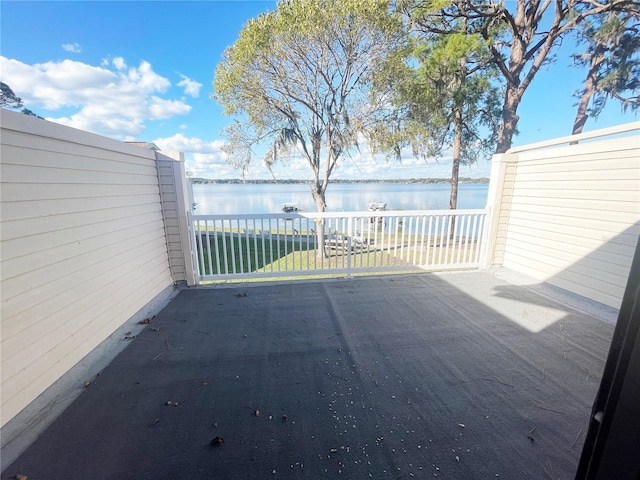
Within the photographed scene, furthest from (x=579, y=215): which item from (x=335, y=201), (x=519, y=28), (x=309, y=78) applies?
(x=335, y=201)

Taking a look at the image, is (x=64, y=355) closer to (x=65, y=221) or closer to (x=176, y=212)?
(x=65, y=221)

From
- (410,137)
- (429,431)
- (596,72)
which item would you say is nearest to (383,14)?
(410,137)

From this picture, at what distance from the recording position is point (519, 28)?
625 cm

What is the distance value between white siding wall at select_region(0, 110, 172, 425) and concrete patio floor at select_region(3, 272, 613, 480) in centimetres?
33

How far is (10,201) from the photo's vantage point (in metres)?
1.66

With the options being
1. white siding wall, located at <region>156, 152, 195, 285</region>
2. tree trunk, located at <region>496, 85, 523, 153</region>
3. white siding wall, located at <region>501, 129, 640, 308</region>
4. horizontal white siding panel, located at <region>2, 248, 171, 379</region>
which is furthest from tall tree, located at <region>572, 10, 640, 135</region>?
horizontal white siding panel, located at <region>2, 248, 171, 379</region>

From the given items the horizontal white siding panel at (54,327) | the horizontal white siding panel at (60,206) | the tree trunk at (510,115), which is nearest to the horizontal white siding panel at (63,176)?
the horizontal white siding panel at (60,206)

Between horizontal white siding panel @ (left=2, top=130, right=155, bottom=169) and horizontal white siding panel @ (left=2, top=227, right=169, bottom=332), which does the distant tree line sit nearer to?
horizontal white siding panel @ (left=2, top=130, right=155, bottom=169)

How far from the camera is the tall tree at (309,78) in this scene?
5609mm

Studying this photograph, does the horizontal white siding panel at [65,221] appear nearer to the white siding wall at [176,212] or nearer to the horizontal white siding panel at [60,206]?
the horizontal white siding panel at [60,206]

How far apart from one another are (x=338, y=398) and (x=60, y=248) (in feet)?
7.51

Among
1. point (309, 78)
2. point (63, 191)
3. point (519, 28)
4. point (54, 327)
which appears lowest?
point (54, 327)

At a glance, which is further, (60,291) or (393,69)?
(393,69)

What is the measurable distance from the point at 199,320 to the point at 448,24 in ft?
27.5
